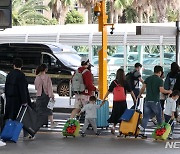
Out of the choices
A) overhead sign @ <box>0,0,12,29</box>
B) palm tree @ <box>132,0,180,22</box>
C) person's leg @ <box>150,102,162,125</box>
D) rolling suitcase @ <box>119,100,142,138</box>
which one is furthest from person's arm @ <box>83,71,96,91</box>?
palm tree @ <box>132,0,180,22</box>

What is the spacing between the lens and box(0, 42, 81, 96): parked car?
3053cm

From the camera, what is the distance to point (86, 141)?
1477 centimetres

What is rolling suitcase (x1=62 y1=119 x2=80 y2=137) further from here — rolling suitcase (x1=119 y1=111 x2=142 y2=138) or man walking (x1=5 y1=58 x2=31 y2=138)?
man walking (x1=5 y1=58 x2=31 y2=138)

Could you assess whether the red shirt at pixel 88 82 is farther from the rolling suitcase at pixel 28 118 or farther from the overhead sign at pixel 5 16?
the overhead sign at pixel 5 16

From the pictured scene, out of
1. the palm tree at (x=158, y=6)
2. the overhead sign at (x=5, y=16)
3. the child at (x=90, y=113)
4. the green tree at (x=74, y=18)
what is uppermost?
the palm tree at (x=158, y=6)

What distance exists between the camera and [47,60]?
30.9 metres

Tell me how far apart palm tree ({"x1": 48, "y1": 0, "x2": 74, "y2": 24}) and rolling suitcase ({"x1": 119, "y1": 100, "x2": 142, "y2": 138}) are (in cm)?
4486

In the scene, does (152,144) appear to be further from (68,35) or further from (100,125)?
(68,35)

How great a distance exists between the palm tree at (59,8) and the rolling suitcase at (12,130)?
4563cm

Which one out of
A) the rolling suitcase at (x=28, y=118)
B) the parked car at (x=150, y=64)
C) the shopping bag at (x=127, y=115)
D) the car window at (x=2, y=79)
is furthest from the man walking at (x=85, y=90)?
the parked car at (x=150, y=64)

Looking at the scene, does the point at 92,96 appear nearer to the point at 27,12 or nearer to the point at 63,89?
the point at 63,89

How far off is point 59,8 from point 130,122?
152ft

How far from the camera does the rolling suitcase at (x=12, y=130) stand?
46.2 ft

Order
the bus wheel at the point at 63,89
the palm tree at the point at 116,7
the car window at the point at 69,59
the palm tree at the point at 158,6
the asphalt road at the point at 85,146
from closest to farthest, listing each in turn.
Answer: the asphalt road at the point at 85,146 < the bus wheel at the point at 63,89 < the car window at the point at 69,59 < the palm tree at the point at 158,6 < the palm tree at the point at 116,7
